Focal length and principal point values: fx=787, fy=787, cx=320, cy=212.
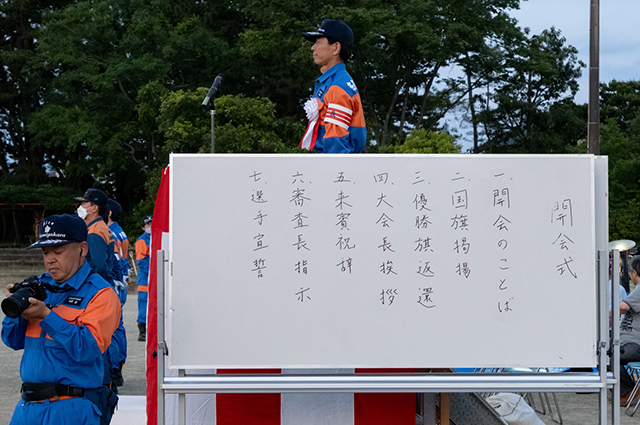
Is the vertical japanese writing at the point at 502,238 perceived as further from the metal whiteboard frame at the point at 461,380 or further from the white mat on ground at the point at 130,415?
the white mat on ground at the point at 130,415

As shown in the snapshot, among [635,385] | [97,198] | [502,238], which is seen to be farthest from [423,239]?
[635,385]

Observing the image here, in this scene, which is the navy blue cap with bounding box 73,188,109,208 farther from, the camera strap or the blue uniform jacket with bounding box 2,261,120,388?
the camera strap

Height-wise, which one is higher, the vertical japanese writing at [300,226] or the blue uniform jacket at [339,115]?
the blue uniform jacket at [339,115]

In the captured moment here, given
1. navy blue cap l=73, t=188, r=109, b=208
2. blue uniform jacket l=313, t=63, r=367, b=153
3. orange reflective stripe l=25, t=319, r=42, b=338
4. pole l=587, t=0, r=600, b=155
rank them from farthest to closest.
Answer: pole l=587, t=0, r=600, b=155 → navy blue cap l=73, t=188, r=109, b=208 → blue uniform jacket l=313, t=63, r=367, b=153 → orange reflective stripe l=25, t=319, r=42, b=338

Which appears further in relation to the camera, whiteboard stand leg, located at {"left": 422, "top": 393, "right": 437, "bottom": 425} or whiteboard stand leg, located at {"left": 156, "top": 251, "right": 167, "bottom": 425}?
whiteboard stand leg, located at {"left": 422, "top": 393, "right": 437, "bottom": 425}

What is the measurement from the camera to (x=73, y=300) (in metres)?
3.61

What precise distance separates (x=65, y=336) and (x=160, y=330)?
0.47 meters

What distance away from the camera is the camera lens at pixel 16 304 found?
3.19m

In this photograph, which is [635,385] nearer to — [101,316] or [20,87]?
[101,316]

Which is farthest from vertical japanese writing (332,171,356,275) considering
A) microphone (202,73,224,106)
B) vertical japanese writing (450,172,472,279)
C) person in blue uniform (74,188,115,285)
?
microphone (202,73,224,106)

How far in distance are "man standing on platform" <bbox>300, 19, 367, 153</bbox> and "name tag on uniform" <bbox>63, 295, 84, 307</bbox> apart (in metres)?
1.66

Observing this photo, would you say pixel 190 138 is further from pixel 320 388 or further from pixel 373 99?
pixel 320 388

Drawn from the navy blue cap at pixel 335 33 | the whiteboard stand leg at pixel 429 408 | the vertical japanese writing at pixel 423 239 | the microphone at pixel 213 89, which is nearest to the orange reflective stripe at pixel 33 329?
the vertical japanese writing at pixel 423 239

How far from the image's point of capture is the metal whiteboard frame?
3734mm
